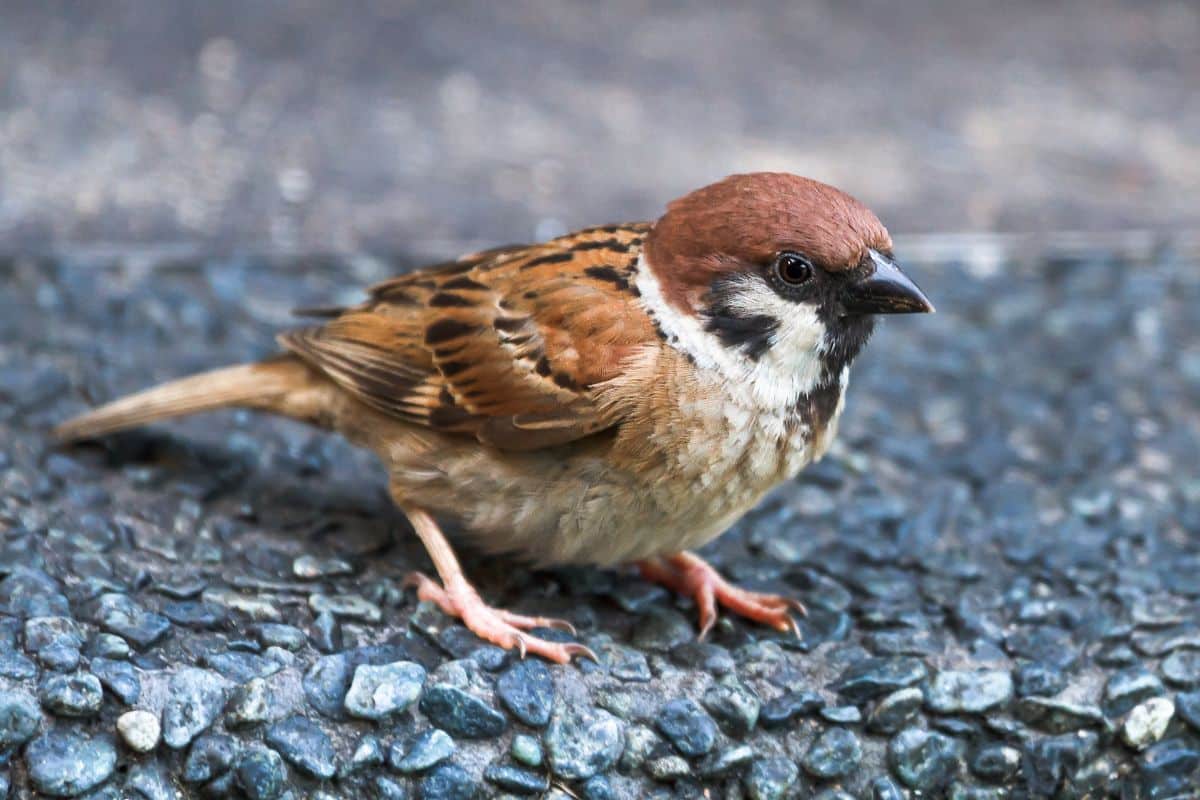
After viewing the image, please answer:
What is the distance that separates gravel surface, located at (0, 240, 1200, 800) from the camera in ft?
11.1

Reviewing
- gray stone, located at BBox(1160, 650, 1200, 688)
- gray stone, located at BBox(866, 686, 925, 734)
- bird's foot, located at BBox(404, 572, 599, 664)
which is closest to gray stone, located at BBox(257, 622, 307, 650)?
bird's foot, located at BBox(404, 572, 599, 664)

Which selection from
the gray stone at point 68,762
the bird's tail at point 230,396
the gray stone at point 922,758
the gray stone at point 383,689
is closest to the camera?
the gray stone at point 68,762

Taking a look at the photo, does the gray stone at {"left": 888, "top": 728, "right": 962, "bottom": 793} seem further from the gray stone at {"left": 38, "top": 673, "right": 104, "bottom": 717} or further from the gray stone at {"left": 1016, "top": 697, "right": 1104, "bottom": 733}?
the gray stone at {"left": 38, "top": 673, "right": 104, "bottom": 717}

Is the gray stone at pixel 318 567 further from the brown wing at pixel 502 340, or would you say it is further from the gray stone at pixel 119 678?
the gray stone at pixel 119 678

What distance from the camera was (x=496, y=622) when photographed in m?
3.70

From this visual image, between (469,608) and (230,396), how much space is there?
0.97 m

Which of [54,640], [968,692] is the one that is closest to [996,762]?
[968,692]

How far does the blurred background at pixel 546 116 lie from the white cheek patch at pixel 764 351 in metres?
2.43

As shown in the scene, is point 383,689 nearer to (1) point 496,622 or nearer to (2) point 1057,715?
(1) point 496,622

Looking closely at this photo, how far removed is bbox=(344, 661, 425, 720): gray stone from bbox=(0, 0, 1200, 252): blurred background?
8.33 feet

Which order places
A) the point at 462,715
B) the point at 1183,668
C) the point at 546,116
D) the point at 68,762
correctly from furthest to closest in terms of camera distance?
1. the point at 546,116
2. the point at 1183,668
3. the point at 462,715
4. the point at 68,762

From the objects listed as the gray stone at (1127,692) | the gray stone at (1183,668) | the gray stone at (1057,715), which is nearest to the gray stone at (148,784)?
the gray stone at (1057,715)

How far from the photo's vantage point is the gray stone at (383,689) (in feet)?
11.2

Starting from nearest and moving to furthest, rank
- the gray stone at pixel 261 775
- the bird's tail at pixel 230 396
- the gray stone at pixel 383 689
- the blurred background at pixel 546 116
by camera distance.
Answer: the gray stone at pixel 261 775
the gray stone at pixel 383 689
the bird's tail at pixel 230 396
the blurred background at pixel 546 116
